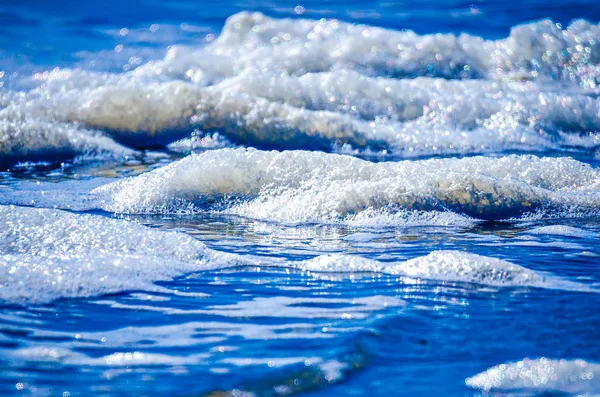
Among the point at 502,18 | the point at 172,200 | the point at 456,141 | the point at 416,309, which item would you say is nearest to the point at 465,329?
the point at 416,309

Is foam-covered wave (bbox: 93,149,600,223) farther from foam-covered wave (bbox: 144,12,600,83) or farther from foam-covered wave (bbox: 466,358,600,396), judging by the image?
foam-covered wave (bbox: 144,12,600,83)

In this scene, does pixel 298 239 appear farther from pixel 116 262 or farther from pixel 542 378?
pixel 542 378

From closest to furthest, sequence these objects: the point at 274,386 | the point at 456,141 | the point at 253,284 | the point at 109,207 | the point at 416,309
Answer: the point at 274,386
the point at 416,309
the point at 253,284
the point at 109,207
the point at 456,141

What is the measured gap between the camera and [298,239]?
349cm

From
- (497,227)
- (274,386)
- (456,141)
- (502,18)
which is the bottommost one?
(274,386)

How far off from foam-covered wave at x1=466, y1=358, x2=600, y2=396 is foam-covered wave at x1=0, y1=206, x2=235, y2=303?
1.18 m

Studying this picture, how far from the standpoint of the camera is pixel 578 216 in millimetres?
3961

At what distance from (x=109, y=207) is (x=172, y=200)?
12.3 inches

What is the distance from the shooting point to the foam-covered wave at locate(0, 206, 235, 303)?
2613 mm

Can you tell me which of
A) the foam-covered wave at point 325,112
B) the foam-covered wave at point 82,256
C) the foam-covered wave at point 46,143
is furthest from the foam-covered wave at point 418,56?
the foam-covered wave at point 82,256

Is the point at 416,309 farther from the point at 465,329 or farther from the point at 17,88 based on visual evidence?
the point at 17,88

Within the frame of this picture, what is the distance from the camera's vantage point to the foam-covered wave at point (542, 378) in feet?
6.11

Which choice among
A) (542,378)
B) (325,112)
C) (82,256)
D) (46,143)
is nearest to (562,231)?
(542,378)

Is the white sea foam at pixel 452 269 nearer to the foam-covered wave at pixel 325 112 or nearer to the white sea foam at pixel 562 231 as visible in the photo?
the white sea foam at pixel 562 231
